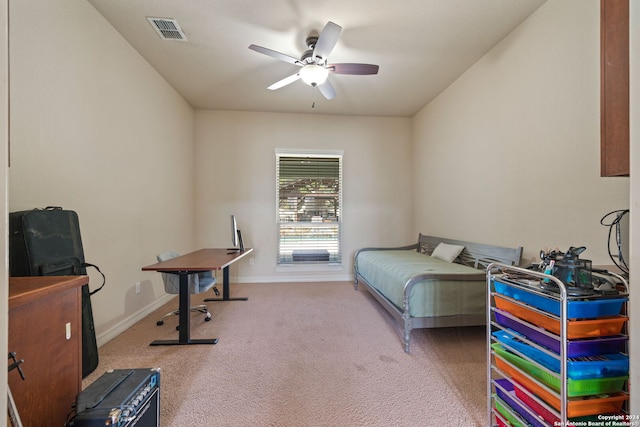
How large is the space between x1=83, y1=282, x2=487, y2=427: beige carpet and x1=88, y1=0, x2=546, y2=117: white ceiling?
2.86 meters

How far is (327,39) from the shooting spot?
209 cm

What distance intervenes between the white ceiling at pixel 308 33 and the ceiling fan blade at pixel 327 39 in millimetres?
284

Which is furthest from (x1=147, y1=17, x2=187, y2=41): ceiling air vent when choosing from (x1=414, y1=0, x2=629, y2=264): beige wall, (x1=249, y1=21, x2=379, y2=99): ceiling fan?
(x1=414, y1=0, x2=629, y2=264): beige wall

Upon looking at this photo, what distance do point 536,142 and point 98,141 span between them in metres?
3.74

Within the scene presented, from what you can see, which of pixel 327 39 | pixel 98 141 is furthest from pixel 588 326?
pixel 98 141

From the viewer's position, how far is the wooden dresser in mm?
944

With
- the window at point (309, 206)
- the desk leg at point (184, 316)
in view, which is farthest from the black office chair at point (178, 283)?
the window at point (309, 206)

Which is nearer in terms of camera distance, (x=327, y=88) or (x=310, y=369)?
(x=310, y=369)

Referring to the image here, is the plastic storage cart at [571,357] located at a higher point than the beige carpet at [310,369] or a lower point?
higher

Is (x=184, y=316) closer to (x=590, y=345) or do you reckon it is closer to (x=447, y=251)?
(x=590, y=345)

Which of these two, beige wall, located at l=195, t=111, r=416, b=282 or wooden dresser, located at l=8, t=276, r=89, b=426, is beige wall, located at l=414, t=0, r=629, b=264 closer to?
beige wall, located at l=195, t=111, r=416, b=282

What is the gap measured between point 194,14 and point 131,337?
295 centimetres

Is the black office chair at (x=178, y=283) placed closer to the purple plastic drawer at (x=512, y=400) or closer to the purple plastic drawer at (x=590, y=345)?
the purple plastic drawer at (x=512, y=400)

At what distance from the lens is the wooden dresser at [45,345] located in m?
0.94
